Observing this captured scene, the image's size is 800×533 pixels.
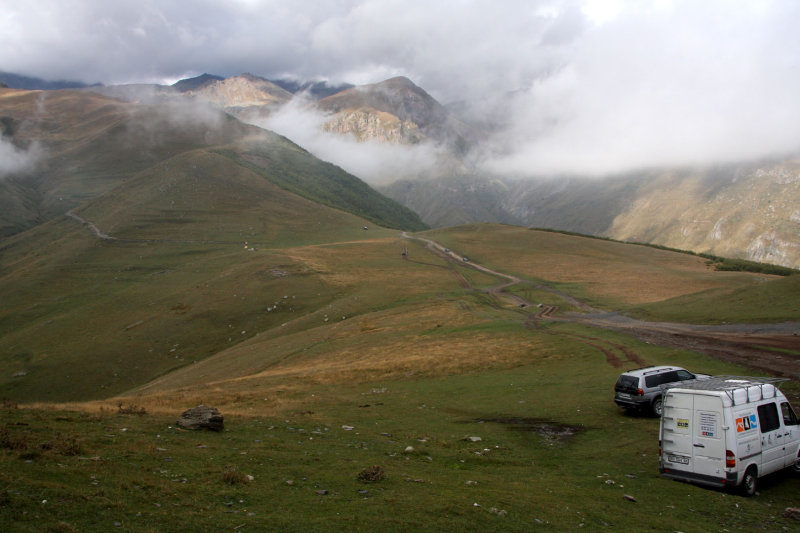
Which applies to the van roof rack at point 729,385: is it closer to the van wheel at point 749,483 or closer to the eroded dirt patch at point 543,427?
the van wheel at point 749,483

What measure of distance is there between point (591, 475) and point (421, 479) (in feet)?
19.6

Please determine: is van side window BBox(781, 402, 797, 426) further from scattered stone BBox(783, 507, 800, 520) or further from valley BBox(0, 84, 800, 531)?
scattered stone BBox(783, 507, 800, 520)

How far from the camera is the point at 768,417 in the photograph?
15477mm

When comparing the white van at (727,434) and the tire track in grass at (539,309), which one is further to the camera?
the tire track in grass at (539,309)

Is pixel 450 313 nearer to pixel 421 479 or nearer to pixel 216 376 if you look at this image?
pixel 216 376

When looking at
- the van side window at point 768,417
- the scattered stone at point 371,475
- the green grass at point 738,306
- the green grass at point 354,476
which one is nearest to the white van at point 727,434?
the van side window at point 768,417

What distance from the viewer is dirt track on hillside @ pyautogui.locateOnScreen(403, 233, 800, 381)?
28.3 m

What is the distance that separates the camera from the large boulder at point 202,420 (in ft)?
58.8

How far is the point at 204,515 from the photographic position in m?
10.2

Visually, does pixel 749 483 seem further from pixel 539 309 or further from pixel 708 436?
pixel 539 309

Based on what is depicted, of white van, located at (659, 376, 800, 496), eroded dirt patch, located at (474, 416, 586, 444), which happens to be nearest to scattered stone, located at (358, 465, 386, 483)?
eroded dirt patch, located at (474, 416, 586, 444)

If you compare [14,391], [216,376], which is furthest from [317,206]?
[216,376]

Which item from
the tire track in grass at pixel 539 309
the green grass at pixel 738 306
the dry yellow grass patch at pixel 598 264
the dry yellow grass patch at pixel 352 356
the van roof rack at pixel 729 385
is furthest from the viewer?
the dry yellow grass patch at pixel 598 264

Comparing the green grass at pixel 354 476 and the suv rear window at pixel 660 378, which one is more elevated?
the suv rear window at pixel 660 378
